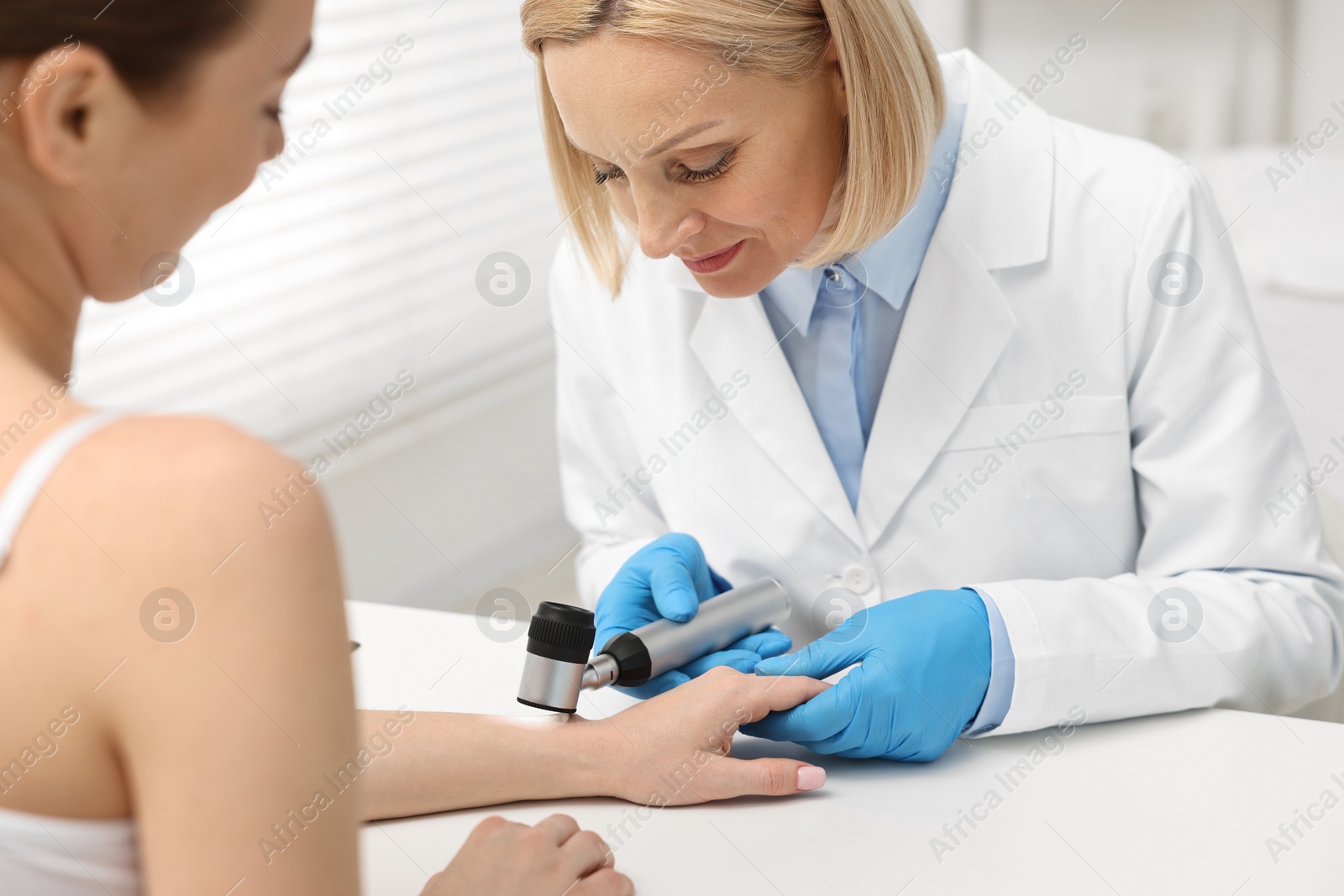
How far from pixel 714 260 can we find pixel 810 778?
590 millimetres

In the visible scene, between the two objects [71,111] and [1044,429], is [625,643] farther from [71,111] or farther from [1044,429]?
[71,111]

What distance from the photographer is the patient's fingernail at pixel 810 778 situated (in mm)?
964

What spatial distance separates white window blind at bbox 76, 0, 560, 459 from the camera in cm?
192

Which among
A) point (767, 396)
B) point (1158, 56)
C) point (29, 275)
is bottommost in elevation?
point (1158, 56)

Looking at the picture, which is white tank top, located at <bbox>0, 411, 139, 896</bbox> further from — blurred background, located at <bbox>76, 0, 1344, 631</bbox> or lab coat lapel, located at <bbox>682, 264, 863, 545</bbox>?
blurred background, located at <bbox>76, 0, 1344, 631</bbox>

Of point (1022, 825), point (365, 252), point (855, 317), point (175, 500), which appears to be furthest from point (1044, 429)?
point (365, 252)

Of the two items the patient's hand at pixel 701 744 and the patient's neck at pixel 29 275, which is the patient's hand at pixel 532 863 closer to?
the patient's hand at pixel 701 744

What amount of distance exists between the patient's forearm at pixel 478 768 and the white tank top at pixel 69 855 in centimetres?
41

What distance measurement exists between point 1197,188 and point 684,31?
2.15ft

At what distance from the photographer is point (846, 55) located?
115 centimetres

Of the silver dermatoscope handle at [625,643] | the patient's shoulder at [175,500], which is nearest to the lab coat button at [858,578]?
the silver dermatoscope handle at [625,643]

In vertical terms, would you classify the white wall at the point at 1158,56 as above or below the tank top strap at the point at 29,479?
below

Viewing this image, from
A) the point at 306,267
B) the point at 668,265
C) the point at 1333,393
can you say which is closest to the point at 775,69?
the point at 668,265

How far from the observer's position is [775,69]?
1.14 m
